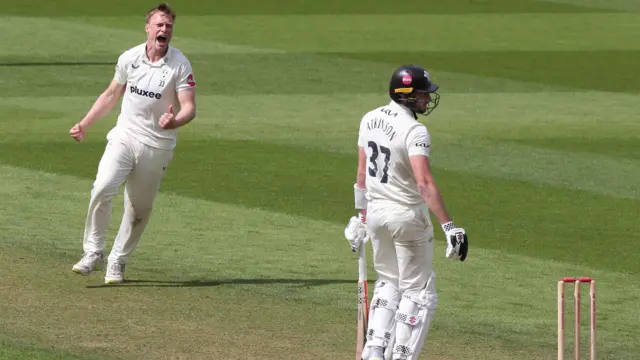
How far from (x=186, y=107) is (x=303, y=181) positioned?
4307 mm

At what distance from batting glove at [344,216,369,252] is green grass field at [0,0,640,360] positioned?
2.52 feet

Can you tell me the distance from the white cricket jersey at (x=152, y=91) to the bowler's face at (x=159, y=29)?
0.15 metres

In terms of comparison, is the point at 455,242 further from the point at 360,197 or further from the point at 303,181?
the point at 303,181

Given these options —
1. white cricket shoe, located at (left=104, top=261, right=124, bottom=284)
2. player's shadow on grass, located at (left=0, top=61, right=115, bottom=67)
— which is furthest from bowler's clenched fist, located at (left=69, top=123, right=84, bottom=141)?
player's shadow on grass, located at (left=0, top=61, right=115, bottom=67)

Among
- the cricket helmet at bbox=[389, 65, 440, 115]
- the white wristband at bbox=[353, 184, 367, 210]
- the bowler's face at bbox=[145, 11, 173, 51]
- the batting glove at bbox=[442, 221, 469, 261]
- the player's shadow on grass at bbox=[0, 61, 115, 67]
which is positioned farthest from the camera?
the player's shadow on grass at bbox=[0, 61, 115, 67]

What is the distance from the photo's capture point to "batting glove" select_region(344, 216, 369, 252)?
8898mm

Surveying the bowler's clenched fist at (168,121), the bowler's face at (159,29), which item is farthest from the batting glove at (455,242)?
the bowler's face at (159,29)

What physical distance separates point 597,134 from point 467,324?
8.18 metres

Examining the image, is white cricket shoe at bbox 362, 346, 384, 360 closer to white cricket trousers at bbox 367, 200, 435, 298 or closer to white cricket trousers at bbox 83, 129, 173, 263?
white cricket trousers at bbox 367, 200, 435, 298

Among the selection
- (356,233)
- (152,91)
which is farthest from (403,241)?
(152,91)

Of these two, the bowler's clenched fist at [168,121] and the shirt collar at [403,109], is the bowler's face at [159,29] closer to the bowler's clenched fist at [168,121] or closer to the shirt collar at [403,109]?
the bowler's clenched fist at [168,121]

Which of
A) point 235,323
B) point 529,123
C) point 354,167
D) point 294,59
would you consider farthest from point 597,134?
point 235,323

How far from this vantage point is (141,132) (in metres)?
10.8

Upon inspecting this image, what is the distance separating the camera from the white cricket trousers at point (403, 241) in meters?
8.54
